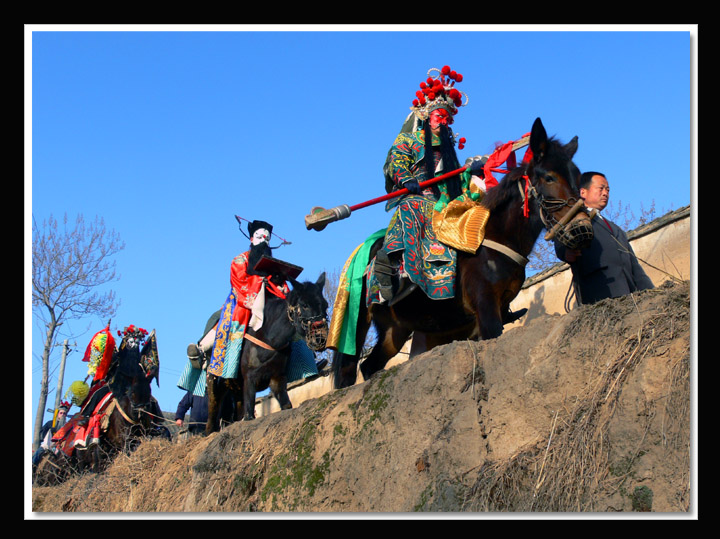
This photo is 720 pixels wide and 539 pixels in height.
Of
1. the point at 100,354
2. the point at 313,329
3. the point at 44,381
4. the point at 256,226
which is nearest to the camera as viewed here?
the point at 313,329

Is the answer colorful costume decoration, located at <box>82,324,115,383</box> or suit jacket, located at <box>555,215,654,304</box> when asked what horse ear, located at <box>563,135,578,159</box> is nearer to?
suit jacket, located at <box>555,215,654,304</box>

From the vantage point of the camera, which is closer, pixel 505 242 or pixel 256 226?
pixel 505 242

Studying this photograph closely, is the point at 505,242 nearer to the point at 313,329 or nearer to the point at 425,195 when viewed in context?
the point at 425,195

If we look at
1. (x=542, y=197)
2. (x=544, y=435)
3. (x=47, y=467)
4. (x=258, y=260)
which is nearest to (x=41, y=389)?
(x=47, y=467)

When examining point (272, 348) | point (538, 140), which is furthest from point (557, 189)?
point (272, 348)

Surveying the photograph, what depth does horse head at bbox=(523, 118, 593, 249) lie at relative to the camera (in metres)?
6.89

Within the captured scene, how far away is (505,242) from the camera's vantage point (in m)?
7.86

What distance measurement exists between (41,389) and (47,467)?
7921 millimetres

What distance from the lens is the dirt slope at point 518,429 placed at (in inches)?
185

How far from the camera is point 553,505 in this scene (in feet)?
15.9

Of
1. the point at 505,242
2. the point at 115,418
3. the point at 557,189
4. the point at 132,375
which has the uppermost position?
the point at 557,189

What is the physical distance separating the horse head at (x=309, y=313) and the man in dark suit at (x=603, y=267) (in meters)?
4.05

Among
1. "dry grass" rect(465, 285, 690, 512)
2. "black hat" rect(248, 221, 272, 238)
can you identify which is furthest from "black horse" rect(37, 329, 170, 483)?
"dry grass" rect(465, 285, 690, 512)

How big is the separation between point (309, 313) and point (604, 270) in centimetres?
473
